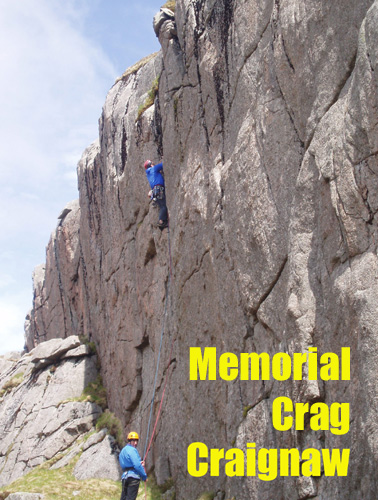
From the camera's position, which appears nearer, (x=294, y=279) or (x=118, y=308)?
(x=294, y=279)

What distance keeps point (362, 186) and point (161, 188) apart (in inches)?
504

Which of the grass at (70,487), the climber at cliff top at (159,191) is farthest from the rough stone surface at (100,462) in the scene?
the climber at cliff top at (159,191)

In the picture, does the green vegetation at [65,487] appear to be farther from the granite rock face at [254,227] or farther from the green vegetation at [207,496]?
the green vegetation at [207,496]

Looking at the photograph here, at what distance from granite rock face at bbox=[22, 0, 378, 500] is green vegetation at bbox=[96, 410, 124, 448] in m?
0.51

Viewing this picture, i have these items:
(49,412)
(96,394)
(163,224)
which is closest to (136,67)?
Result: (163,224)

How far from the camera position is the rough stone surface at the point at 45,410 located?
2820 centimetres

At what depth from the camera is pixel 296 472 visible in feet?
40.7

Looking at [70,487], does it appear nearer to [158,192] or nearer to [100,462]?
[100,462]

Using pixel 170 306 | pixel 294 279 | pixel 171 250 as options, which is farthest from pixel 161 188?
pixel 294 279

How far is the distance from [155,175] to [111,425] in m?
11.8

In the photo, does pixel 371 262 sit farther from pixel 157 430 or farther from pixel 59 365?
pixel 59 365

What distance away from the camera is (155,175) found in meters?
23.6

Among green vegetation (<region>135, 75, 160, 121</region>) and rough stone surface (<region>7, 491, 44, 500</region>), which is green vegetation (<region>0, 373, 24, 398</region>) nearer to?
rough stone surface (<region>7, 491, 44, 500</region>)

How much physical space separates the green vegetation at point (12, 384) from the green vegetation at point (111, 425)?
9703 millimetres
